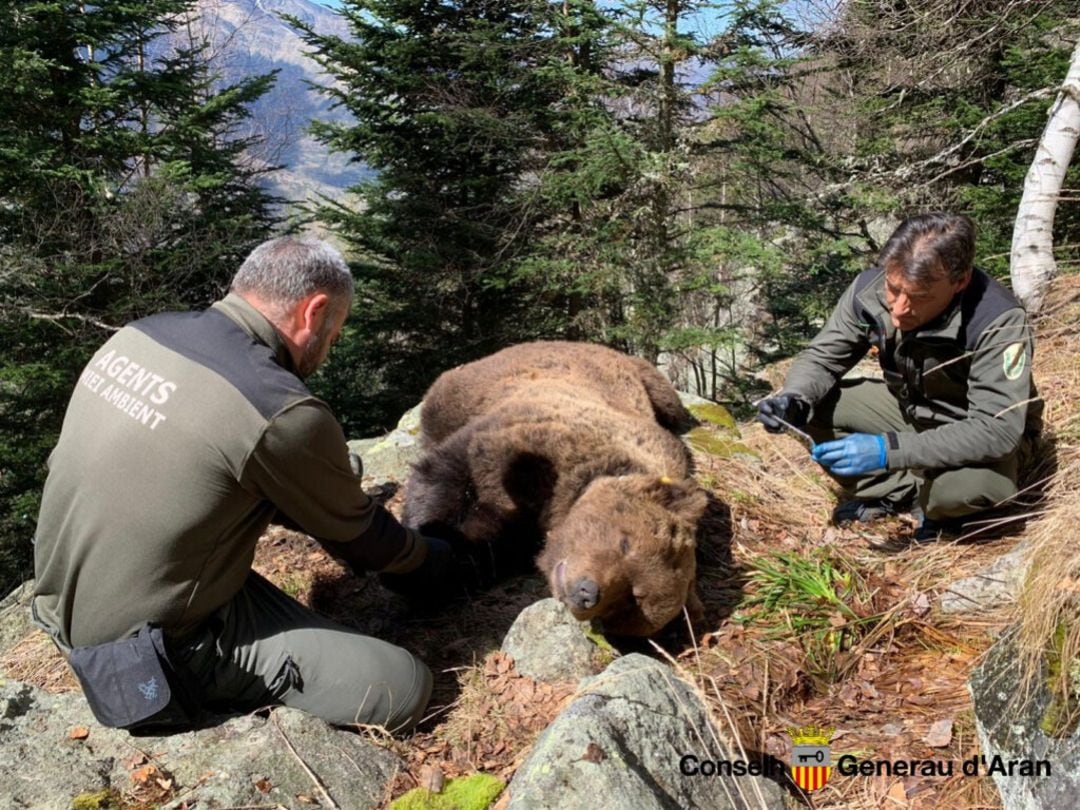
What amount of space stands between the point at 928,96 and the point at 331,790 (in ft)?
41.1

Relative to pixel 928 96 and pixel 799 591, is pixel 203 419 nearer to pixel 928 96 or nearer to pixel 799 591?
pixel 799 591

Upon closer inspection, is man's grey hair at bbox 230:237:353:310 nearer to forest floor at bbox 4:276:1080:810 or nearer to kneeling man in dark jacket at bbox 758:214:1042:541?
forest floor at bbox 4:276:1080:810

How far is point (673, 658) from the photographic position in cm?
327

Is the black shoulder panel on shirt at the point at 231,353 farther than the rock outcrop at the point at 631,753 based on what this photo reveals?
Yes

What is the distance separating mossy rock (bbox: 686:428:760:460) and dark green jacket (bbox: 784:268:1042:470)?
1287 mm

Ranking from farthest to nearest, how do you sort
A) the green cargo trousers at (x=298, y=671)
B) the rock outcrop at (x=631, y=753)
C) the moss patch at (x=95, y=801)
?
1. the green cargo trousers at (x=298, y=671)
2. the moss patch at (x=95, y=801)
3. the rock outcrop at (x=631, y=753)

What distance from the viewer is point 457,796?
252 centimetres

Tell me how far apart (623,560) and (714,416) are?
342cm

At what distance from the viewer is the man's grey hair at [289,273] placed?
299 centimetres

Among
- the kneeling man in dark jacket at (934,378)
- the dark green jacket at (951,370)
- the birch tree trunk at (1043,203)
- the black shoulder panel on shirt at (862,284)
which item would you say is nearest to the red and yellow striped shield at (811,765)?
the kneeling man in dark jacket at (934,378)

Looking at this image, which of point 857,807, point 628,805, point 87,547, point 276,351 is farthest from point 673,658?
point 87,547

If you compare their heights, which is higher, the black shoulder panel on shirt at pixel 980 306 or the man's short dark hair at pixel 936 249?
the man's short dark hair at pixel 936 249

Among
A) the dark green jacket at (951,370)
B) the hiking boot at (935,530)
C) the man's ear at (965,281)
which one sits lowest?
the hiking boot at (935,530)

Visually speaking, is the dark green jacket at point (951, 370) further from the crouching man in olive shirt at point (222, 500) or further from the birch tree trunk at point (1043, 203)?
the birch tree trunk at point (1043, 203)
